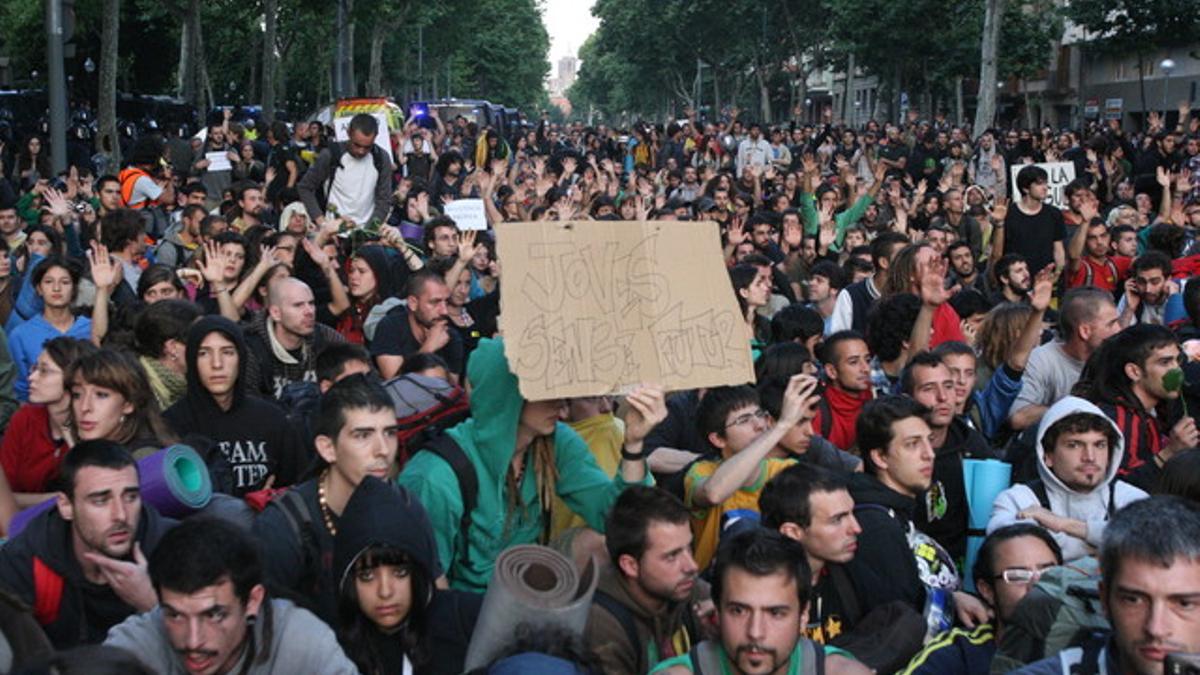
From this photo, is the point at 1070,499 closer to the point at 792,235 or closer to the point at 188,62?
the point at 792,235

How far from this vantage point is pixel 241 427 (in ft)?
18.5

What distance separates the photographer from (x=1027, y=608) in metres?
3.95

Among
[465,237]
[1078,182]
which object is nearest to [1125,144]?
[1078,182]

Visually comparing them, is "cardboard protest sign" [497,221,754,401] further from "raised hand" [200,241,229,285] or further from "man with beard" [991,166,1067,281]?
"man with beard" [991,166,1067,281]

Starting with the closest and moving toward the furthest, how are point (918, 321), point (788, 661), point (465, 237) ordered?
point (788, 661), point (918, 321), point (465, 237)

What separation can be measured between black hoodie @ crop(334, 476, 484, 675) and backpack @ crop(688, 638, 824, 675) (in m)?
0.66

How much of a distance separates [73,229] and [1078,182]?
8425mm

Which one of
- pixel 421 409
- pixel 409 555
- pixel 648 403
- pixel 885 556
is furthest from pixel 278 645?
pixel 885 556

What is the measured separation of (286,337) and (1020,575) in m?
3.91

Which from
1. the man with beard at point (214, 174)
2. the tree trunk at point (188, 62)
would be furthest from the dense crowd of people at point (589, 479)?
the tree trunk at point (188, 62)

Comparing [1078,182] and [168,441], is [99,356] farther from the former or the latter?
[1078,182]

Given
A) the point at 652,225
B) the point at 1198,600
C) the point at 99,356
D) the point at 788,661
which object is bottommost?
the point at 788,661

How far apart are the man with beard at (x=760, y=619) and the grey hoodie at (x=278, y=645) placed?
81 cm

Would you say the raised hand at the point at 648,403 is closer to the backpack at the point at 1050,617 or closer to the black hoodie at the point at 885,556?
the black hoodie at the point at 885,556
